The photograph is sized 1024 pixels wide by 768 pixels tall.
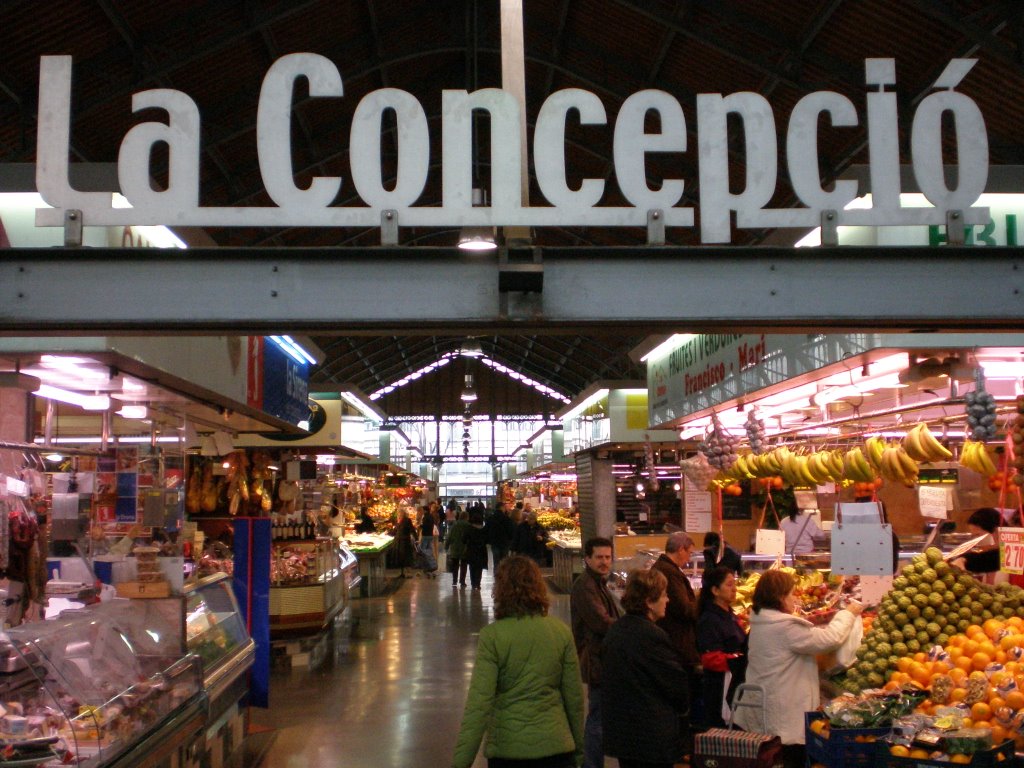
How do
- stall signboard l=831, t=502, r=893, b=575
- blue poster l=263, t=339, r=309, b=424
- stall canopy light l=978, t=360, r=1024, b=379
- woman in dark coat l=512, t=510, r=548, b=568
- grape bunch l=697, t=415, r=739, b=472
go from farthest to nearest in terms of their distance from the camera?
woman in dark coat l=512, t=510, r=548, b=568 → grape bunch l=697, t=415, r=739, b=472 → blue poster l=263, t=339, r=309, b=424 → stall canopy light l=978, t=360, r=1024, b=379 → stall signboard l=831, t=502, r=893, b=575

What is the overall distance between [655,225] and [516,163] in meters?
0.47

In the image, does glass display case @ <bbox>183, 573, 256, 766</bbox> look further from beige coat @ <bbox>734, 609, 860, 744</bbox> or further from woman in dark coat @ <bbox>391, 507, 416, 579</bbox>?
woman in dark coat @ <bbox>391, 507, 416, 579</bbox>

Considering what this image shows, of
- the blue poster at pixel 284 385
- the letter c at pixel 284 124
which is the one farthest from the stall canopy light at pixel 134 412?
the letter c at pixel 284 124

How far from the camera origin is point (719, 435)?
26.9ft

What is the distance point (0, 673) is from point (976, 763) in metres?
3.91

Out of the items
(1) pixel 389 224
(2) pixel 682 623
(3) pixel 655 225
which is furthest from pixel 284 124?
(2) pixel 682 623

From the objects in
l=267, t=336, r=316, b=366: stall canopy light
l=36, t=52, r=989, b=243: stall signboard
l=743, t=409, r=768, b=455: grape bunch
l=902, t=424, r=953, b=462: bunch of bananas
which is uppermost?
l=267, t=336, r=316, b=366: stall canopy light

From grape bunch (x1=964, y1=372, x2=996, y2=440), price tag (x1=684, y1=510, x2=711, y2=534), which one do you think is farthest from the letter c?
price tag (x1=684, y1=510, x2=711, y2=534)

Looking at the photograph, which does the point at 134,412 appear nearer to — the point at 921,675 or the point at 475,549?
the point at 921,675

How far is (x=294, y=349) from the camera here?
363 inches

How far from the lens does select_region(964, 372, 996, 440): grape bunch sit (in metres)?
4.82

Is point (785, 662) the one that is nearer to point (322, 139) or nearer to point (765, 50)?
point (765, 50)

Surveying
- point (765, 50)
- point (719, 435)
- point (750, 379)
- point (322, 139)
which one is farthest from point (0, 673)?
point (322, 139)

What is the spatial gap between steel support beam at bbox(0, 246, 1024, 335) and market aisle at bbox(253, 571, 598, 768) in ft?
13.5
